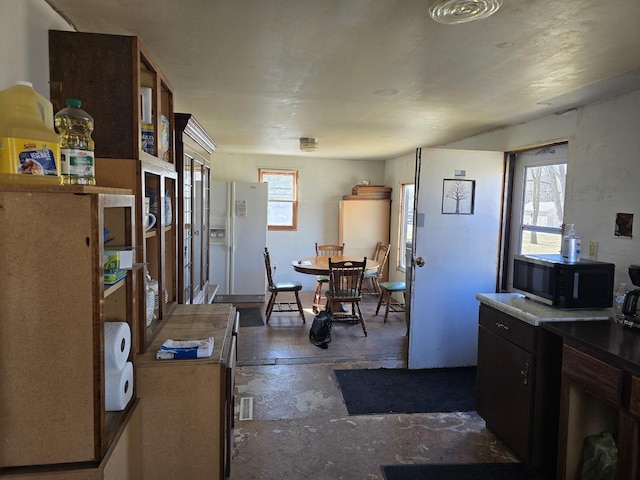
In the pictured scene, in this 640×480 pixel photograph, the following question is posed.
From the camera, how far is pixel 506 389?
2.46m

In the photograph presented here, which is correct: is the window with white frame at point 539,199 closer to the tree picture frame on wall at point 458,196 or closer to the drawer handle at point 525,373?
the tree picture frame on wall at point 458,196

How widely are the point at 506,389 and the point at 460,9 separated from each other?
208 cm

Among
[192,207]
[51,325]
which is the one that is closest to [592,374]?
[51,325]

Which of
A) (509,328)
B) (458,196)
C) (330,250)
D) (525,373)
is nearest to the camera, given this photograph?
(525,373)

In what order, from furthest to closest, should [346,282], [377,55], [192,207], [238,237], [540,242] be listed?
[238,237]
[346,282]
[540,242]
[192,207]
[377,55]

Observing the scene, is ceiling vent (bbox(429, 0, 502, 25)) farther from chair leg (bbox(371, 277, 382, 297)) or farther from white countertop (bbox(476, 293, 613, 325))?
chair leg (bbox(371, 277, 382, 297))

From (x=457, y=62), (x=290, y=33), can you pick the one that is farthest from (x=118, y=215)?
(x=457, y=62)

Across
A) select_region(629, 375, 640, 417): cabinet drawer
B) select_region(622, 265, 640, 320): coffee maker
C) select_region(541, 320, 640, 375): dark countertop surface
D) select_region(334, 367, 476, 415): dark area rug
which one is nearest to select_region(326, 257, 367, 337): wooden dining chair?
select_region(334, 367, 476, 415): dark area rug

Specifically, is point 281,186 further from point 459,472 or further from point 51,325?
point 51,325

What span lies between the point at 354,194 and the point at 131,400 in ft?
18.7

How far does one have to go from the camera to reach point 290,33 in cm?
176

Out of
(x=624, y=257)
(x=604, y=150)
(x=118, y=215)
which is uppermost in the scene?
(x=604, y=150)

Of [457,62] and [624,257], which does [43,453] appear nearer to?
[457,62]

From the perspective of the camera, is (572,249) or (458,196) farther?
(458,196)
